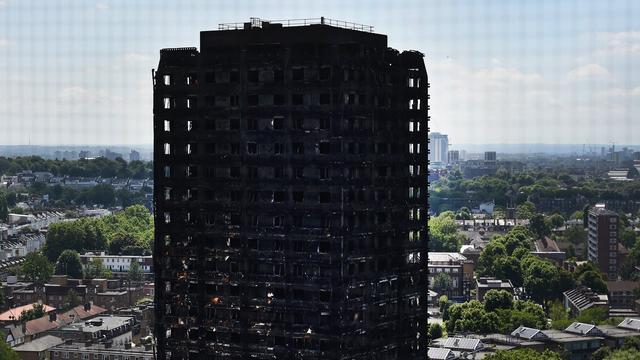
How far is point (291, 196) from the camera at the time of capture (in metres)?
88.4

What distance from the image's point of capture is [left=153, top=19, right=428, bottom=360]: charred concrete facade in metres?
87.1

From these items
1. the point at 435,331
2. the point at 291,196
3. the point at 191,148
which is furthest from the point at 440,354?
the point at 291,196

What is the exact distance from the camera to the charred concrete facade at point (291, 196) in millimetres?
87125

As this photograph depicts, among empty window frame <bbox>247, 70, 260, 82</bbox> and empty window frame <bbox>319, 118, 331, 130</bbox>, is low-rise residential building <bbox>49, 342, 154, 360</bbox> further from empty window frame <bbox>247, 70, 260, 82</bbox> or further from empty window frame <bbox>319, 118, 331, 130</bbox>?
empty window frame <bbox>319, 118, 331, 130</bbox>

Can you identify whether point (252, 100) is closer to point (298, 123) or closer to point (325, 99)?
point (298, 123)

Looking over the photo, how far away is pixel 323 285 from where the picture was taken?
8662 centimetres

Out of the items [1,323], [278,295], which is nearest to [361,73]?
[278,295]

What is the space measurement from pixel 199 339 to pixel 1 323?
11597 centimetres

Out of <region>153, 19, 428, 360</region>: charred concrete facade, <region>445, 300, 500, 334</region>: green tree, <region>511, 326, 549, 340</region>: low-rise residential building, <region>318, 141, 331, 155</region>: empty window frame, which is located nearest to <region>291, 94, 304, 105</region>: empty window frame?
<region>153, 19, 428, 360</region>: charred concrete facade

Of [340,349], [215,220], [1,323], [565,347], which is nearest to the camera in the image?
[340,349]

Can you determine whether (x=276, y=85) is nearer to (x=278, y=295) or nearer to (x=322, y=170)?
(x=322, y=170)

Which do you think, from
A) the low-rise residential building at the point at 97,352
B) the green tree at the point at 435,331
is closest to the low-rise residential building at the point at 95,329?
the low-rise residential building at the point at 97,352

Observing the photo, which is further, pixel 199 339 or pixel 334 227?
pixel 199 339

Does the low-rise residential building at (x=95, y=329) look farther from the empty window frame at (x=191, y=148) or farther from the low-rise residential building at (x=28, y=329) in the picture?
the empty window frame at (x=191, y=148)
